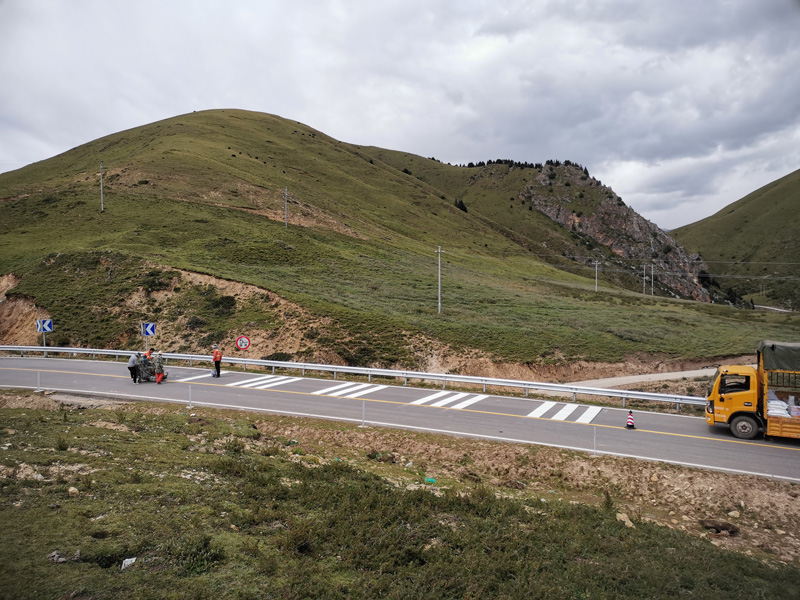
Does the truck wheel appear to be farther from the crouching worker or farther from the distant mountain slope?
the distant mountain slope

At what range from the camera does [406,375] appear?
79.7 feet

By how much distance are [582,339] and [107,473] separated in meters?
34.8

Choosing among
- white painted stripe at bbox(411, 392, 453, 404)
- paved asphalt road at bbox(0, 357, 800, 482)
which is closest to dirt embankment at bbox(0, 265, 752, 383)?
paved asphalt road at bbox(0, 357, 800, 482)

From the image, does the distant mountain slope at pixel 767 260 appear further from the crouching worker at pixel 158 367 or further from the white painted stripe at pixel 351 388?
the crouching worker at pixel 158 367

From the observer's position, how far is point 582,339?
3709 centimetres

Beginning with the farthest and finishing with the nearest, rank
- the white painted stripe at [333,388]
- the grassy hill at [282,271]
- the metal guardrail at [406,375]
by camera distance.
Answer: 1. the grassy hill at [282,271]
2. the white painted stripe at [333,388]
3. the metal guardrail at [406,375]

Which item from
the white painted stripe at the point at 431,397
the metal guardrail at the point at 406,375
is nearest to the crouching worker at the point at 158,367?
the metal guardrail at the point at 406,375

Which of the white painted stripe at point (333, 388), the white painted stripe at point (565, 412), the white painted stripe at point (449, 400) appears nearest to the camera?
the white painted stripe at point (565, 412)

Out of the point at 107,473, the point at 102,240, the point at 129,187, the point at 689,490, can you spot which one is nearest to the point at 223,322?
the point at 102,240

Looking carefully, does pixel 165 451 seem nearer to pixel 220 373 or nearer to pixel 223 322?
pixel 220 373

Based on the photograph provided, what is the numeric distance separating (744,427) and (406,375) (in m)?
14.5

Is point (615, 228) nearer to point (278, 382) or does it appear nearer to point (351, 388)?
point (351, 388)

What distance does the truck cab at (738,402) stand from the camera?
15297mm

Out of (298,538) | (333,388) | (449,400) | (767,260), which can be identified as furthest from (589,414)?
(767,260)
